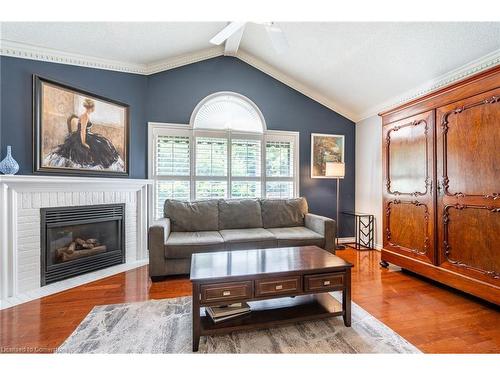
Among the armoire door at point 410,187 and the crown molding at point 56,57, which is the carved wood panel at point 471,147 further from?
the crown molding at point 56,57

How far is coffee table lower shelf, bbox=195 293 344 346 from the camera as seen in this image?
5.58 feet

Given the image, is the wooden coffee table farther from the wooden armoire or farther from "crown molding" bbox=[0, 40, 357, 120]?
"crown molding" bbox=[0, 40, 357, 120]

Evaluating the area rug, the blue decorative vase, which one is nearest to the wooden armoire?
the area rug

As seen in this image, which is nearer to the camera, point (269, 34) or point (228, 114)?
point (269, 34)

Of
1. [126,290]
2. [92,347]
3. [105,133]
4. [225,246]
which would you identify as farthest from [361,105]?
[92,347]

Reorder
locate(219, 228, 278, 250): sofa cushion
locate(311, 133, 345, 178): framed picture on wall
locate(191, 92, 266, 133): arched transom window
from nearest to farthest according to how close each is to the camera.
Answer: locate(219, 228, 278, 250): sofa cushion, locate(191, 92, 266, 133): arched transom window, locate(311, 133, 345, 178): framed picture on wall

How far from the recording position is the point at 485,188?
2150mm

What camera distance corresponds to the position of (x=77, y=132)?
3.03 meters

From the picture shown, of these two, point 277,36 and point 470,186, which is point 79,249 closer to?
point 277,36

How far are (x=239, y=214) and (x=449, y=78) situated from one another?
3156mm

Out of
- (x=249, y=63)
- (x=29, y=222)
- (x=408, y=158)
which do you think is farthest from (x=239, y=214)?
(x=249, y=63)

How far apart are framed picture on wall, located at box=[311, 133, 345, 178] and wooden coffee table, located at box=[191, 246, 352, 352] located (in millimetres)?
2640

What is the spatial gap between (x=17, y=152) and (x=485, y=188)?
4538mm
